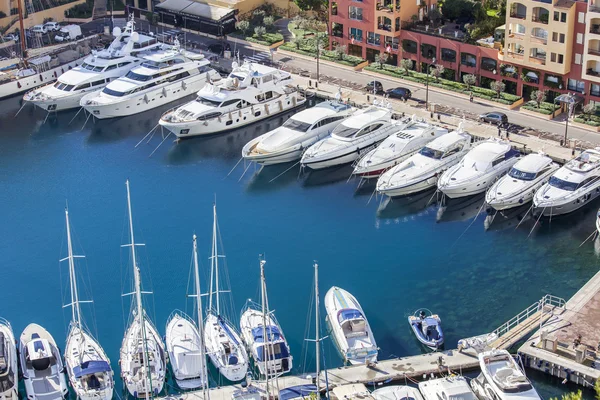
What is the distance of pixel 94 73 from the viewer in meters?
109

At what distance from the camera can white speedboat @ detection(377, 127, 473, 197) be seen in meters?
87.9

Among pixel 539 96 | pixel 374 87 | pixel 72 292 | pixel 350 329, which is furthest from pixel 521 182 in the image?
pixel 72 292

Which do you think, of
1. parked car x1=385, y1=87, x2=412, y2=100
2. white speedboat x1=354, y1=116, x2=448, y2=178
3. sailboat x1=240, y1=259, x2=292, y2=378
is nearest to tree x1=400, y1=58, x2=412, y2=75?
parked car x1=385, y1=87, x2=412, y2=100

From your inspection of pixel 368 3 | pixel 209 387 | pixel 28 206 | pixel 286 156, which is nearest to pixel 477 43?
pixel 368 3

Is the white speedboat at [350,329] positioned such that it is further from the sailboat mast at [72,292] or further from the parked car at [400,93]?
the parked car at [400,93]

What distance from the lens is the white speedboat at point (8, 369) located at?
64125 millimetres

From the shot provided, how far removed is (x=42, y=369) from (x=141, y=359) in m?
6.01

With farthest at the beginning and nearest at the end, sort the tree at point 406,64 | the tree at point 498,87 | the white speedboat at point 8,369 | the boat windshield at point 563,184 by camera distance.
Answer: the tree at point 406,64
the tree at point 498,87
the boat windshield at point 563,184
the white speedboat at point 8,369

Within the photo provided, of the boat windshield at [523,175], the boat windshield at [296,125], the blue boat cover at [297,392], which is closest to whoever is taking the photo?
the blue boat cover at [297,392]

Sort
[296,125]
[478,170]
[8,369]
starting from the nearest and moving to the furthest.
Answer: [8,369] → [478,170] → [296,125]

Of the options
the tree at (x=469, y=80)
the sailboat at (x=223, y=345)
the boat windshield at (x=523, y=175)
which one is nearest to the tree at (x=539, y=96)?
the tree at (x=469, y=80)

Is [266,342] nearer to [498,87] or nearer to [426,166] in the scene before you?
[426,166]

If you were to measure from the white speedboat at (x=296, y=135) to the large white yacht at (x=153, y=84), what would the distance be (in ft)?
49.1

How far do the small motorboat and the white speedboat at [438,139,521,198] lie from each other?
1726 cm
